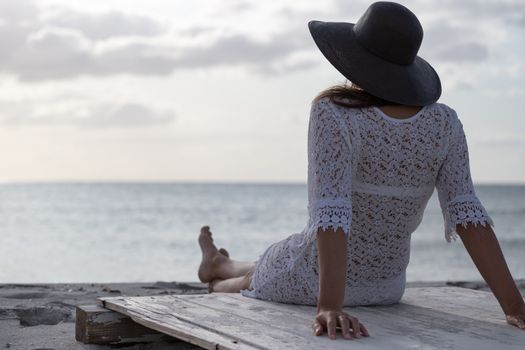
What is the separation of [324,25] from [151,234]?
20912mm

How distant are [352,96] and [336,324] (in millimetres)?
847

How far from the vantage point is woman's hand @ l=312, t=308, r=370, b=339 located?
8.84 feet

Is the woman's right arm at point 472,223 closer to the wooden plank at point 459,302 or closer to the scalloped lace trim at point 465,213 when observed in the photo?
the scalloped lace trim at point 465,213

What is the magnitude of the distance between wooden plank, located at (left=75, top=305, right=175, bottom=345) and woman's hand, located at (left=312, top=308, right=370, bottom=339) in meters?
0.97

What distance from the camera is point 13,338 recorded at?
363 centimetres

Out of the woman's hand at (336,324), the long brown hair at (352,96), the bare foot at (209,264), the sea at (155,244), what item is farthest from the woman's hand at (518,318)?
the sea at (155,244)

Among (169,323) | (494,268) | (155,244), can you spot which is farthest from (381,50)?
(155,244)

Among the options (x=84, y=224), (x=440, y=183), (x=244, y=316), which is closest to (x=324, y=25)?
(x=440, y=183)

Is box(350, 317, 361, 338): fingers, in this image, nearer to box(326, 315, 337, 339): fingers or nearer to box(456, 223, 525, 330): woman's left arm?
box(326, 315, 337, 339): fingers

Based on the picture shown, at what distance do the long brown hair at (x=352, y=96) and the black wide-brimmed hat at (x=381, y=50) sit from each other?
5cm

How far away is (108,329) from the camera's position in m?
3.45

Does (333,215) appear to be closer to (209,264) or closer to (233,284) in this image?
(233,284)

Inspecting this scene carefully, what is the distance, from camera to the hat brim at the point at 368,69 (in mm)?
2986

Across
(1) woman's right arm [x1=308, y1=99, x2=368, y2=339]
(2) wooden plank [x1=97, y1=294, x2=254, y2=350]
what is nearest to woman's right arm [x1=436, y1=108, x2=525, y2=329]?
(1) woman's right arm [x1=308, y1=99, x2=368, y2=339]
